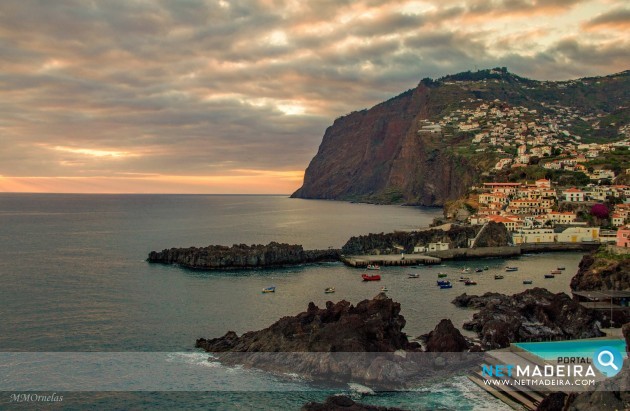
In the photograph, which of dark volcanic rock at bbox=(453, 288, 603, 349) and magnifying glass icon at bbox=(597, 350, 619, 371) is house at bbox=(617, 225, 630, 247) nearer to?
dark volcanic rock at bbox=(453, 288, 603, 349)

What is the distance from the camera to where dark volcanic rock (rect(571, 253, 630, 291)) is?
56.5 metres

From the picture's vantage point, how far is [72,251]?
316 ft

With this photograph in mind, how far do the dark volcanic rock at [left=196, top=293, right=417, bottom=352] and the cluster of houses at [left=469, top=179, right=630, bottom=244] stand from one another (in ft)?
233

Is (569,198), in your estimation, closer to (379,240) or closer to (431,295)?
(379,240)

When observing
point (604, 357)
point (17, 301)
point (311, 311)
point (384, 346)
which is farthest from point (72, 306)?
point (604, 357)

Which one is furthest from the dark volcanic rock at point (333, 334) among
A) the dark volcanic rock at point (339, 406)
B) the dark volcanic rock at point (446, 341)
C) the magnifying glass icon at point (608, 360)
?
the magnifying glass icon at point (608, 360)

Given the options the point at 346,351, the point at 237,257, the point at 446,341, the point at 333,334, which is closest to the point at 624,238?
the point at 446,341

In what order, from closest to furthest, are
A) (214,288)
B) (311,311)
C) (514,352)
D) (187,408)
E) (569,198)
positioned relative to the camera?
(187,408) < (514,352) < (311,311) < (214,288) < (569,198)

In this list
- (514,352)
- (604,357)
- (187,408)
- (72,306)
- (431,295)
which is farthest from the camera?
(431,295)

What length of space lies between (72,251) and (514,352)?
83.6 metres

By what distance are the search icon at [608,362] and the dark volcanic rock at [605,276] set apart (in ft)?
109

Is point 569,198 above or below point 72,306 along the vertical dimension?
above

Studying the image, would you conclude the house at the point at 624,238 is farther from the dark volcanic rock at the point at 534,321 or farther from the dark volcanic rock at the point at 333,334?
the dark volcanic rock at the point at 333,334

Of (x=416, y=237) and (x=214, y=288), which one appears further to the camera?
(x=416, y=237)
